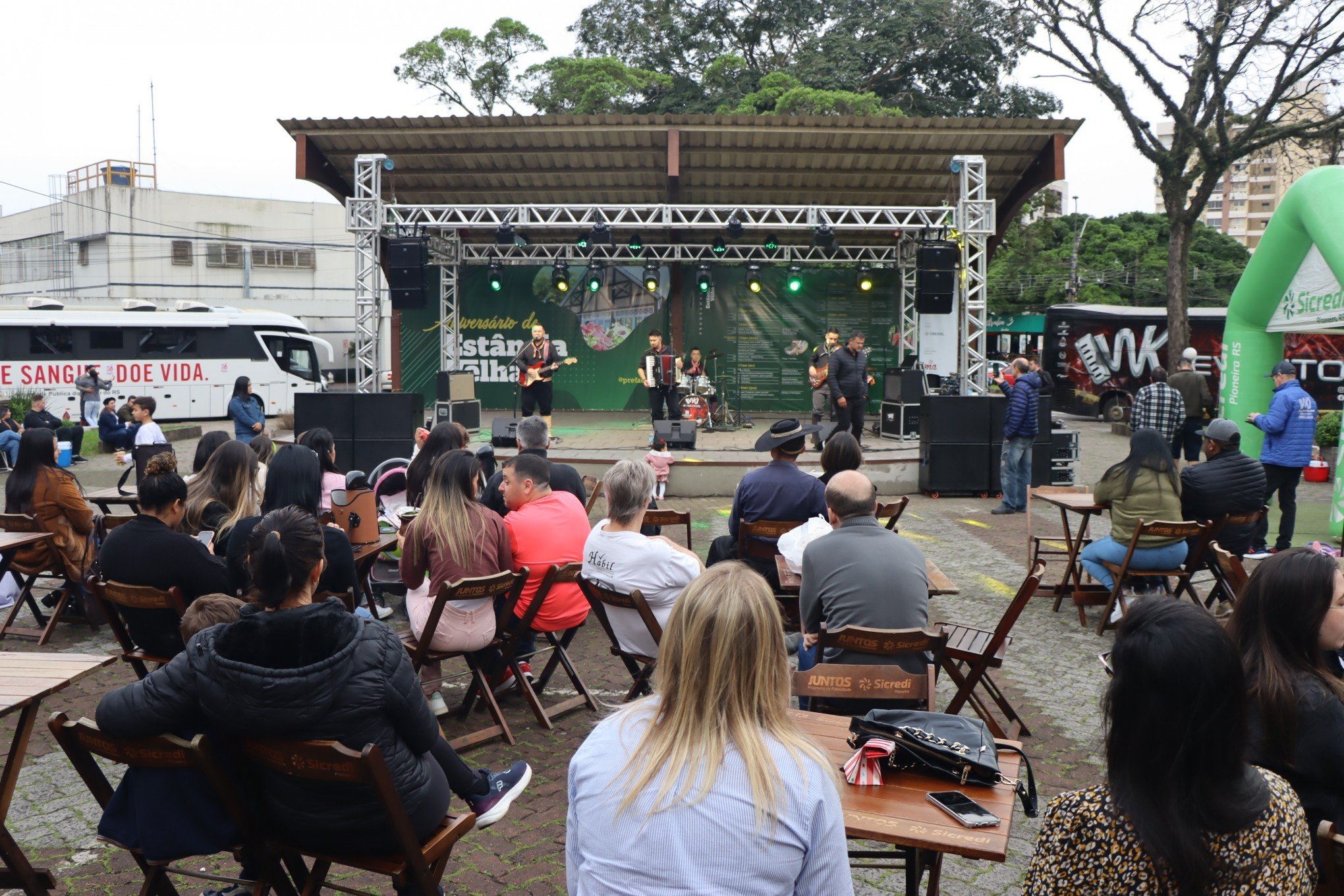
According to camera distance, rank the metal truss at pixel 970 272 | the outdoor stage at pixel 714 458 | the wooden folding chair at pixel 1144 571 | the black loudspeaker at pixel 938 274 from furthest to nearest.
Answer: the black loudspeaker at pixel 938 274, the metal truss at pixel 970 272, the outdoor stage at pixel 714 458, the wooden folding chair at pixel 1144 571

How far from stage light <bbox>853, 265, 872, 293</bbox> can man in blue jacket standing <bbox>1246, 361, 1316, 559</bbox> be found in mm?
10304

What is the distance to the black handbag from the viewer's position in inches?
89.5

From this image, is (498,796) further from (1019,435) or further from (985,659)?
(1019,435)

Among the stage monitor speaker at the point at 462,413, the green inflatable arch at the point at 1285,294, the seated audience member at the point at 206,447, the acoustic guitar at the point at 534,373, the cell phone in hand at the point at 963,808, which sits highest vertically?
the green inflatable arch at the point at 1285,294

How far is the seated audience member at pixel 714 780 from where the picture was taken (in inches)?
62.6

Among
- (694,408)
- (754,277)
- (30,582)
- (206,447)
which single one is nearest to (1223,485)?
(206,447)

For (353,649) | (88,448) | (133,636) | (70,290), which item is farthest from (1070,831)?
(70,290)

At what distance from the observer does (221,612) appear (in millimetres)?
2988

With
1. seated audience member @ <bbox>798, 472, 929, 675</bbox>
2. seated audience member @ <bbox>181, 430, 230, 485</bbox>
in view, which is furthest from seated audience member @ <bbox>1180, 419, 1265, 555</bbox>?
seated audience member @ <bbox>181, 430, 230, 485</bbox>

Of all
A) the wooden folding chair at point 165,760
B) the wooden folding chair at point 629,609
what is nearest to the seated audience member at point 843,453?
the wooden folding chair at point 629,609

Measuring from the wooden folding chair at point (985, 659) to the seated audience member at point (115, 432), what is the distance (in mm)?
9627

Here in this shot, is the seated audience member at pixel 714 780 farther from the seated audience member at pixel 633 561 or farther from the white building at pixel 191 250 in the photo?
the white building at pixel 191 250

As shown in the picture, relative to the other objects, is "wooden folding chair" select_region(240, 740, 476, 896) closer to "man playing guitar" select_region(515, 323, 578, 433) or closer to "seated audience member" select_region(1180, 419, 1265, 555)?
"seated audience member" select_region(1180, 419, 1265, 555)

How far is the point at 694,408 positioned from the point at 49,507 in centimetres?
1115
